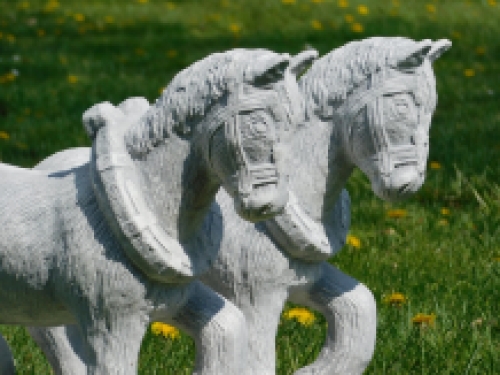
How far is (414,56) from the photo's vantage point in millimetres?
2123

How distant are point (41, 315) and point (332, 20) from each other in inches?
272

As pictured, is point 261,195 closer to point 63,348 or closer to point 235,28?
point 63,348

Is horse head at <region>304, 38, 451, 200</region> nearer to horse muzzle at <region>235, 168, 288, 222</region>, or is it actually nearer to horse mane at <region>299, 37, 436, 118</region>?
horse mane at <region>299, 37, 436, 118</region>

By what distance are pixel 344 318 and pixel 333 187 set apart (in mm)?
315

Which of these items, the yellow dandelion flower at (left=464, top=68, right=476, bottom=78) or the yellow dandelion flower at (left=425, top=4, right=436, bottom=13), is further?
the yellow dandelion flower at (left=425, top=4, right=436, bottom=13)

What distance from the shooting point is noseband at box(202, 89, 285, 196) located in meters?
1.83

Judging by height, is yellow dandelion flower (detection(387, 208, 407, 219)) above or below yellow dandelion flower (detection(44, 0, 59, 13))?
above

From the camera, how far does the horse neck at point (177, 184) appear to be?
1.93 m

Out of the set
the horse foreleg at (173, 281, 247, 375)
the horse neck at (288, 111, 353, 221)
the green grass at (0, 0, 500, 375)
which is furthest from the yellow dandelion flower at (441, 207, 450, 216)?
the horse foreleg at (173, 281, 247, 375)

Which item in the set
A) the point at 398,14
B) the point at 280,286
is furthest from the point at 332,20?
the point at 280,286

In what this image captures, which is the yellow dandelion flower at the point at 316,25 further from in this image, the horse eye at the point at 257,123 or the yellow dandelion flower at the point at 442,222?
the horse eye at the point at 257,123

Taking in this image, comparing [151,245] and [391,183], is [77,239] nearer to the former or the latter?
[151,245]

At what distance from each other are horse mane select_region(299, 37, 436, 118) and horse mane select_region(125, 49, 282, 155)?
1.16 feet

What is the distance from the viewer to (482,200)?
175 inches
